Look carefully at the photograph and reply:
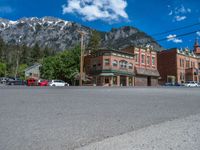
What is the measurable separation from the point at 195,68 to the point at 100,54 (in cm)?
3072

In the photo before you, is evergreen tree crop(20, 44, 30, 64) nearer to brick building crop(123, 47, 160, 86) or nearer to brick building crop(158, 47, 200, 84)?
brick building crop(123, 47, 160, 86)

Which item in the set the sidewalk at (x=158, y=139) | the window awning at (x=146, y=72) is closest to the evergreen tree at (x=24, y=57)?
the window awning at (x=146, y=72)

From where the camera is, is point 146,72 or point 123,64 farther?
point 146,72

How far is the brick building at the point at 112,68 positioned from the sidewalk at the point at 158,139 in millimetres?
44013

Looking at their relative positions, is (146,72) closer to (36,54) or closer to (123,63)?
(123,63)

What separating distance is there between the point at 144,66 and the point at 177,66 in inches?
449

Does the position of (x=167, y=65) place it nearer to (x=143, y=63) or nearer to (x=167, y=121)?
(x=143, y=63)

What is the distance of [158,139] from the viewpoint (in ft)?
17.1

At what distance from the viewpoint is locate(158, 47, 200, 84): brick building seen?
6381 cm

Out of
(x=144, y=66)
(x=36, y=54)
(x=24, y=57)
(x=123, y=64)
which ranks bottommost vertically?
(x=144, y=66)

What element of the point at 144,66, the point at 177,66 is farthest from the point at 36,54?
the point at 177,66

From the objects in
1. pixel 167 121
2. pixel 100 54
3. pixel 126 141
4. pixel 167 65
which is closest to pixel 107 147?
pixel 126 141

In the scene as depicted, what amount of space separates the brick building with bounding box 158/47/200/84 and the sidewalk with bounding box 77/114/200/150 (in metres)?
60.1

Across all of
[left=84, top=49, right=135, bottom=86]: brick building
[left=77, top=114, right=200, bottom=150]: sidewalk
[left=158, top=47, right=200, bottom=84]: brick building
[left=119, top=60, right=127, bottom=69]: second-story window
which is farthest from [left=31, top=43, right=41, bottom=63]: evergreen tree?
[left=77, top=114, right=200, bottom=150]: sidewalk
